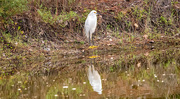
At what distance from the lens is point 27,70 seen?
7.48 meters

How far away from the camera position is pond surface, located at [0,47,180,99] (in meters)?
5.24

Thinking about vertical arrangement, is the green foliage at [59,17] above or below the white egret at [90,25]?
above

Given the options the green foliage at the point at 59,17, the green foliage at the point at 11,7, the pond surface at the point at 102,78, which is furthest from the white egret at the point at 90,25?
the green foliage at the point at 11,7

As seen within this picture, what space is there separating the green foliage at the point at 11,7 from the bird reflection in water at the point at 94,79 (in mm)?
2823

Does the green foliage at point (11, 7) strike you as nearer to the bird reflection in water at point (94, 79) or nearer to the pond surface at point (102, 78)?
the pond surface at point (102, 78)

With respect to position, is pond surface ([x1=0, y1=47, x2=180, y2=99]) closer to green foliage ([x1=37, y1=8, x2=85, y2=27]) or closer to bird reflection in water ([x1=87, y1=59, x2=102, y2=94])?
bird reflection in water ([x1=87, y1=59, x2=102, y2=94])

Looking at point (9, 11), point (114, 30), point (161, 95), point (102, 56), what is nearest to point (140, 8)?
point (114, 30)

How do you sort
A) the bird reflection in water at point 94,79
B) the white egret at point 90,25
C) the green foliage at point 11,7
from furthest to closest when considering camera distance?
the white egret at point 90,25, the green foliage at point 11,7, the bird reflection in water at point 94,79

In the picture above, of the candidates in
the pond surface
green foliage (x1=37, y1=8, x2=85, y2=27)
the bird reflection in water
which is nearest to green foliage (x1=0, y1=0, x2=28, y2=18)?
green foliage (x1=37, y1=8, x2=85, y2=27)

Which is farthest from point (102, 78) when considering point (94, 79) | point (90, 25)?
point (90, 25)

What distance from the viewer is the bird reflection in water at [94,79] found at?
555 cm

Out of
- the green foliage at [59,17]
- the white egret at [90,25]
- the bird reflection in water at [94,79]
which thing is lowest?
the bird reflection in water at [94,79]

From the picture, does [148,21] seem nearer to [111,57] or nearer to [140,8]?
[140,8]

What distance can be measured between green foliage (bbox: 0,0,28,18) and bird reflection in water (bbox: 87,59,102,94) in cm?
282
